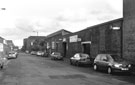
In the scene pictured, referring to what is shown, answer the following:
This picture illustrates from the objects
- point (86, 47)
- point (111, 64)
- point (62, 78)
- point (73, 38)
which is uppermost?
point (73, 38)

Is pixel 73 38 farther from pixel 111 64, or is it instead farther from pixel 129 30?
pixel 111 64

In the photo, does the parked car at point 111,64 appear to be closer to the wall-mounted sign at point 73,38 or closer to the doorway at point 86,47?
the doorway at point 86,47

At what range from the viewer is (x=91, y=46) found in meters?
28.6

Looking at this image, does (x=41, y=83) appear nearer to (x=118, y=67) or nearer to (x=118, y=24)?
(x=118, y=67)

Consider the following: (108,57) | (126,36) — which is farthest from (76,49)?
(108,57)

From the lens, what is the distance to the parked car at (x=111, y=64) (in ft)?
47.3

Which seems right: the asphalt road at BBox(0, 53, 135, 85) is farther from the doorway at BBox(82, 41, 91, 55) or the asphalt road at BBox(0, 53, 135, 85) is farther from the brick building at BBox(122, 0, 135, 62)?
the doorway at BBox(82, 41, 91, 55)

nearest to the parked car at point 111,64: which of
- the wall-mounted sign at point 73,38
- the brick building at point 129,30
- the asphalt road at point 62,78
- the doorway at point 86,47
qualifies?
the asphalt road at point 62,78

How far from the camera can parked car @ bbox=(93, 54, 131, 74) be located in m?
14.4

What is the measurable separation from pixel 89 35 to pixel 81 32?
12.3 ft

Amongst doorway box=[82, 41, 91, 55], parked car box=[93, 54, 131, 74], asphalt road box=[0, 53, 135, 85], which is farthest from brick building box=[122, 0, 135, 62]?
doorway box=[82, 41, 91, 55]

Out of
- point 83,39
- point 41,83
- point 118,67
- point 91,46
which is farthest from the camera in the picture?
point 83,39

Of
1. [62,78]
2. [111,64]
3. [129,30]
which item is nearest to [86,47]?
[129,30]

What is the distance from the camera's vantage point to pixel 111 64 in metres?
15.0
